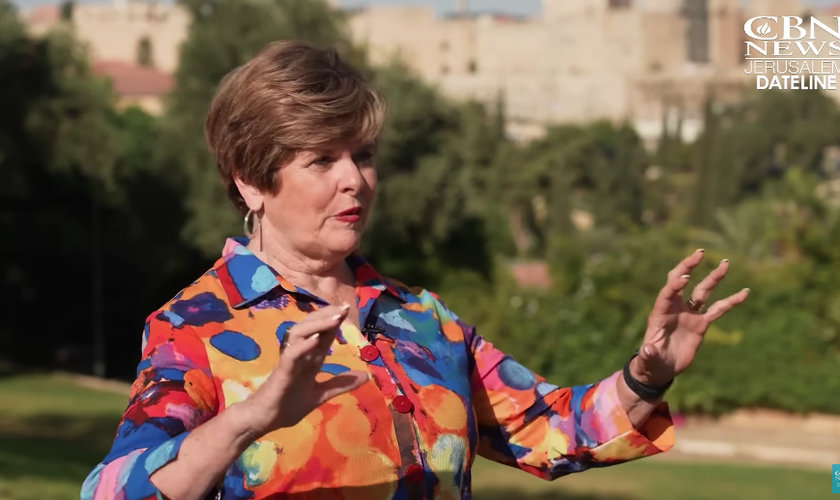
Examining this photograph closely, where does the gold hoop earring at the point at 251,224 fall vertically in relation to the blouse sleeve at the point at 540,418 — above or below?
above

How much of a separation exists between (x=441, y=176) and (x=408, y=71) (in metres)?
2.24

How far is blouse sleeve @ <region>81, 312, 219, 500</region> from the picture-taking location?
5.27 feet

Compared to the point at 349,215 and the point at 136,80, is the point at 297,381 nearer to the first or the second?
the point at 349,215

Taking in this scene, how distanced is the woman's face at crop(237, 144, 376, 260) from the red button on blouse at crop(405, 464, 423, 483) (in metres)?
0.39

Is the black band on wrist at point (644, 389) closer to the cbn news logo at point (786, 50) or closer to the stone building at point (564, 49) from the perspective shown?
the cbn news logo at point (786, 50)

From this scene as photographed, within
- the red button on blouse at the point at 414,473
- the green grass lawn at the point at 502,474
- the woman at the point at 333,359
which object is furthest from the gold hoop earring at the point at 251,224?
the green grass lawn at the point at 502,474

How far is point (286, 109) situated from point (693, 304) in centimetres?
80

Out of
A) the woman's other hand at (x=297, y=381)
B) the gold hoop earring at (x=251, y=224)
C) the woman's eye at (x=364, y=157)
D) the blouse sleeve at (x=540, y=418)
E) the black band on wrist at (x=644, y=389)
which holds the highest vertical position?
the woman's eye at (x=364, y=157)

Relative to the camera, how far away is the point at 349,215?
2004 millimetres

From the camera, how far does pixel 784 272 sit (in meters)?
15.6

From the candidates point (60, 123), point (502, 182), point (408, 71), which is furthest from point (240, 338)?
point (502, 182)

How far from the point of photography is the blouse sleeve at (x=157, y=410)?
1.61m

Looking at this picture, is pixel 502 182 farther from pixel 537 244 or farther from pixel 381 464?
pixel 381 464

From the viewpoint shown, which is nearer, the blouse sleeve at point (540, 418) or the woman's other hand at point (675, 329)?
the woman's other hand at point (675, 329)
